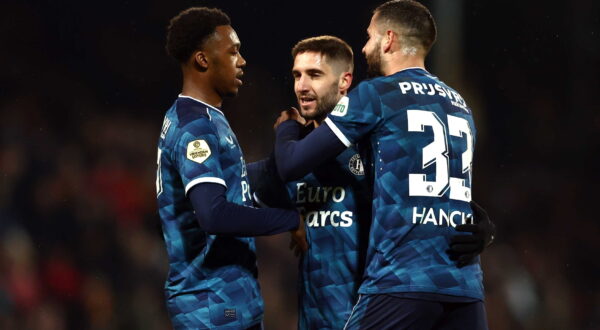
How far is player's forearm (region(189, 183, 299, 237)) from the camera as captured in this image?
2.97 m

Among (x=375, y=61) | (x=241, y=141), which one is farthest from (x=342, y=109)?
(x=241, y=141)

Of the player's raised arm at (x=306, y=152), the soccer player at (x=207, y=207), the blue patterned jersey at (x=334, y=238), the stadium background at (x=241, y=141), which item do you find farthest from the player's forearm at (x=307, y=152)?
the stadium background at (x=241, y=141)

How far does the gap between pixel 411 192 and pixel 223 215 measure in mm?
651

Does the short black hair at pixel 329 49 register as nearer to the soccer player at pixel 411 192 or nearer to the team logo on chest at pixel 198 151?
the soccer player at pixel 411 192

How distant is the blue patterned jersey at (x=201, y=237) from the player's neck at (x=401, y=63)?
0.64 metres

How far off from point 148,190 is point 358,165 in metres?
3.42

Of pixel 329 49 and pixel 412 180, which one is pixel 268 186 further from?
pixel 412 180

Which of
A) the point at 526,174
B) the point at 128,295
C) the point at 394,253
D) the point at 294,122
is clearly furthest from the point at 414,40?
the point at 526,174

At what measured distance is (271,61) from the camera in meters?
7.22

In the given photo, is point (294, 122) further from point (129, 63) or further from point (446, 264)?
point (129, 63)

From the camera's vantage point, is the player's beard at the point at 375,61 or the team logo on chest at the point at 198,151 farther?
the player's beard at the point at 375,61

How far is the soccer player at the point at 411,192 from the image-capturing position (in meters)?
2.91

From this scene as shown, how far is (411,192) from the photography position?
2.95 meters

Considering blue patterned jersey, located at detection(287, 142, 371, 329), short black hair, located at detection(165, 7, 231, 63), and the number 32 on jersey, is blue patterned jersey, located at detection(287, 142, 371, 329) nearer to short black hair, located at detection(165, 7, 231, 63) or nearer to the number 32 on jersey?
the number 32 on jersey
